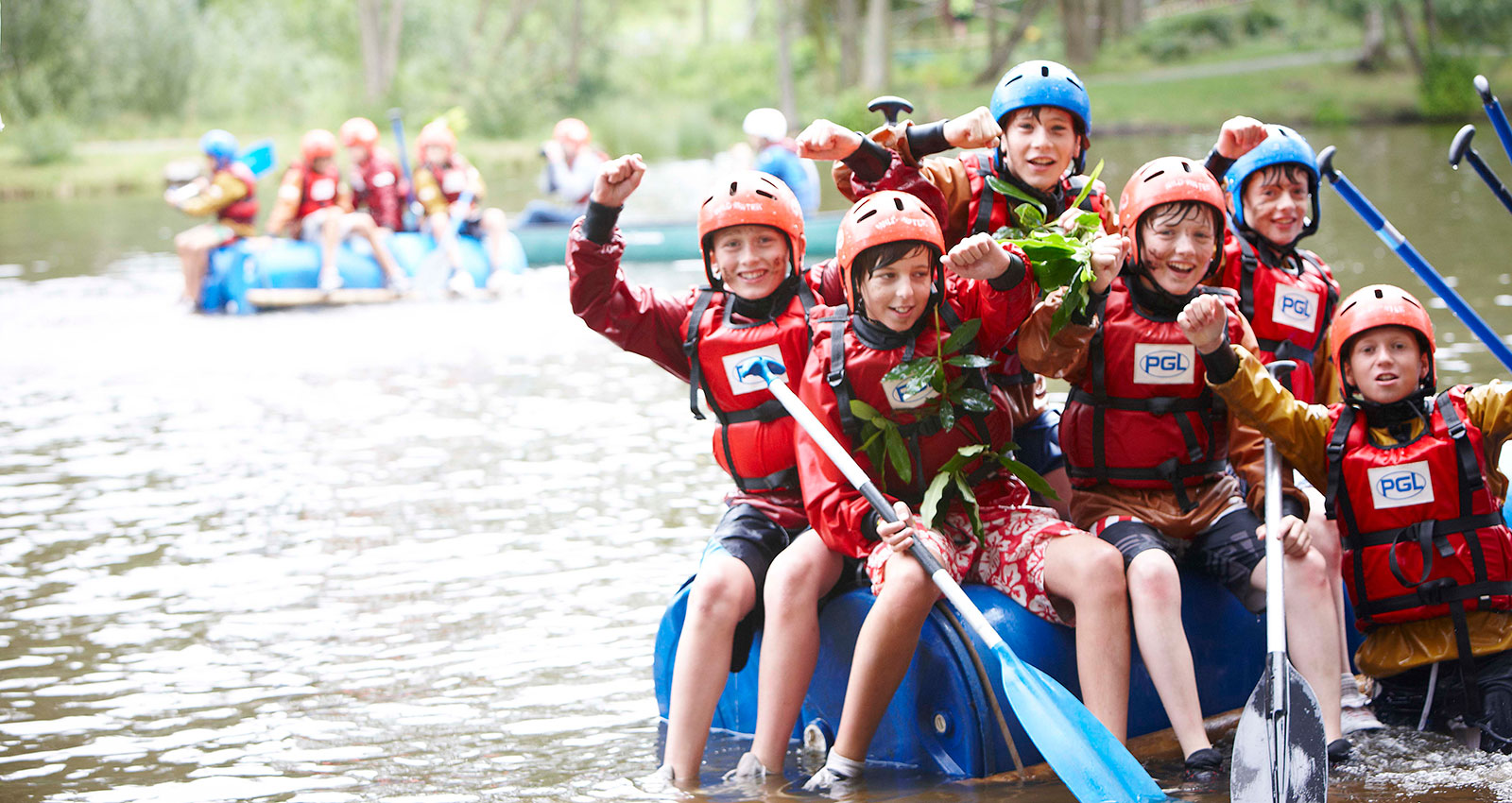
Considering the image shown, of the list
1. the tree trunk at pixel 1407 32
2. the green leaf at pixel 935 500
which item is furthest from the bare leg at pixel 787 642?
the tree trunk at pixel 1407 32

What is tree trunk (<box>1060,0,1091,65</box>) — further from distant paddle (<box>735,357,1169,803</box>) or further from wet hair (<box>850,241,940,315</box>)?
distant paddle (<box>735,357,1169,803</box>)

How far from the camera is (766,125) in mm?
12516

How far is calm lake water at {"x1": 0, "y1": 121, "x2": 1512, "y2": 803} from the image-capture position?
4.25 meters

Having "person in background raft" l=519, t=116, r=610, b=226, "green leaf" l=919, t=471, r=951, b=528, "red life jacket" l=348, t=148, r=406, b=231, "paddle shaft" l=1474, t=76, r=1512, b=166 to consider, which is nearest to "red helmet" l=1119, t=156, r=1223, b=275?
"green leaf" l=919, t=471, r=951, b=528

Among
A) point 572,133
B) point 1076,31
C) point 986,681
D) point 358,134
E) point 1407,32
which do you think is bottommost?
point 986,681

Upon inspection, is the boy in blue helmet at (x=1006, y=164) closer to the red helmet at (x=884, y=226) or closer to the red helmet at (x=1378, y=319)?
the red helmet at (x=884, y=226)

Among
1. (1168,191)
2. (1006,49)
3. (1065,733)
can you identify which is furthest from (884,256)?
(1006,49)

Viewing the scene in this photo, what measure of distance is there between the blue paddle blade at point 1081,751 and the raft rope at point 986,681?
0.75 ft

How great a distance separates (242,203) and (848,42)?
2381cm

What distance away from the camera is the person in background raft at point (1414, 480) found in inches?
150

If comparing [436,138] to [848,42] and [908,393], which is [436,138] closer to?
[908,393]

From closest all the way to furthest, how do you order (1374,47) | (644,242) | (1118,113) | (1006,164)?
(1006,164) → (644,242) → (1118,113) → (1374,47)

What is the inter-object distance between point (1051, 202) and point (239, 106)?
3540 cm

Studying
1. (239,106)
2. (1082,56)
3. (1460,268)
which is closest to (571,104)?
(239,106)
